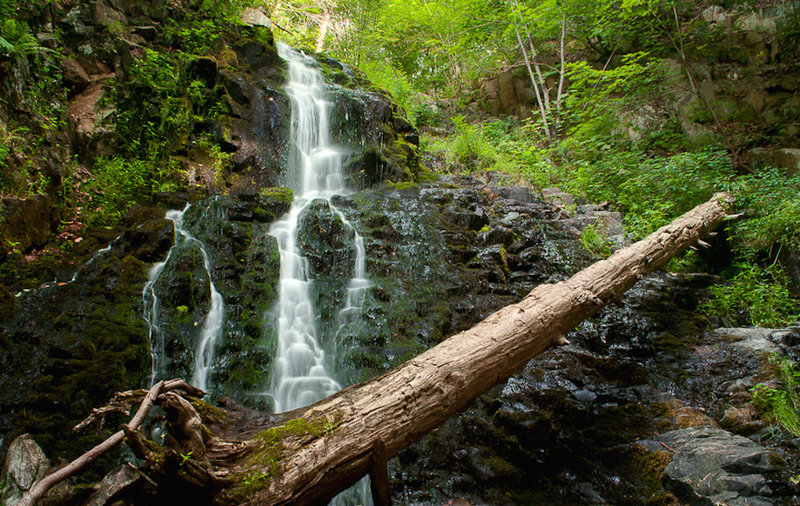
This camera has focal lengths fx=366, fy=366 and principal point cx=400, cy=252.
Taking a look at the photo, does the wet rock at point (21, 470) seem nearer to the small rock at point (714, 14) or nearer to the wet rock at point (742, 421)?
the wet rock at point (742, 421)

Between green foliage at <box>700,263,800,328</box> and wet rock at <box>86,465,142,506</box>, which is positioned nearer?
wet rock at <box>86,465,142,506</box>

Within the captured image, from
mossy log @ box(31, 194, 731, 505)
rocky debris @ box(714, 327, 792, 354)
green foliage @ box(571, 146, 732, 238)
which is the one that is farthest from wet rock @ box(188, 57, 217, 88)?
rocky debris @ box(714, 327, 792, 354)

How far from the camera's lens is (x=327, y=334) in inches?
191

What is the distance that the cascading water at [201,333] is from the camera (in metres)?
3.92

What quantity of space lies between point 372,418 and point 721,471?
2.67m

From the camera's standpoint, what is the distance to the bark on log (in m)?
1.68

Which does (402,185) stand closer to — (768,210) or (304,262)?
(304,262)

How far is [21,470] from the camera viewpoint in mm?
1922

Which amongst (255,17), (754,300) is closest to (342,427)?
(754,300)

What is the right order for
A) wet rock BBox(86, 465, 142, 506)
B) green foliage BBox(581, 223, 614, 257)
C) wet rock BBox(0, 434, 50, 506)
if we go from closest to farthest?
wet rock BBox(86, 465, 142, 506) < wet rock BBox(0, 434, 50, 506) < green foliage BBox(581, 223, 614, 257)

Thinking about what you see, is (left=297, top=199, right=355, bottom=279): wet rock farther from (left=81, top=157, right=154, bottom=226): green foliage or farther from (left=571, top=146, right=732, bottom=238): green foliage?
(left=571, top=146, right=732, bottom=238): green foliage

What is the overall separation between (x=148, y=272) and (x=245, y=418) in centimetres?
358

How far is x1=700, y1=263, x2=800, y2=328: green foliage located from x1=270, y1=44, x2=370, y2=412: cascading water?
17.2ft

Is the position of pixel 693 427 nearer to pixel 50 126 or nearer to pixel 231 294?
pixel 231 294
